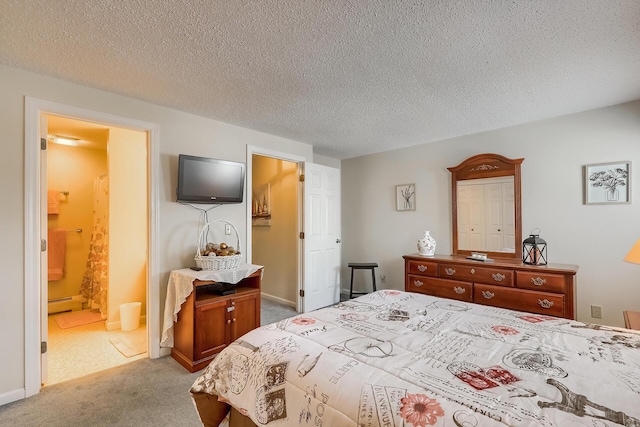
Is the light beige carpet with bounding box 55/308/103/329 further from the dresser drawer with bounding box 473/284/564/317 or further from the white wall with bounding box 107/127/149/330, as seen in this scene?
the dresser drawer with bounding box 473/284/564/317

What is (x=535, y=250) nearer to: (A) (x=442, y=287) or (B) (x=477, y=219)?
(B) (x=477, y=219)

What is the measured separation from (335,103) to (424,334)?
212 centimetres

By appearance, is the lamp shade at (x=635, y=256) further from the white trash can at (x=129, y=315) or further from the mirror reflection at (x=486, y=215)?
the white trash can at (x=129, y=315)

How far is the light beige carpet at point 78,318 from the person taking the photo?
3658 mm

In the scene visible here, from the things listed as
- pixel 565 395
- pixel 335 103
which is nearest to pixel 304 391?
pixel 565 395

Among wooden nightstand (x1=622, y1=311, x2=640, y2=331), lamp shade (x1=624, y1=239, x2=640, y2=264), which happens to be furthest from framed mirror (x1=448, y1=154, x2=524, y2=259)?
lamp shade (x1=624, y1=239, x2=640, y2=264)

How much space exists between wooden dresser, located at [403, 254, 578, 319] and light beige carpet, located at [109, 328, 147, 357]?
9.91ft

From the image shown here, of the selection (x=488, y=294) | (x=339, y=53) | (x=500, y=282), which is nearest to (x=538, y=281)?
(x=500, y=282)

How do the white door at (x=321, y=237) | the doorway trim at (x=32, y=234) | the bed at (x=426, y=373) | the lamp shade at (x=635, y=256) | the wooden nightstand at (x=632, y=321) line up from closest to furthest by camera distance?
the bed at (x=426, y=373) < the lamp shade at (x=635, y=256) < the wooden nightstand at (x=632, y=321) < the doorway trim at (x=32, y=234) < the white door at (x=321, y=237)

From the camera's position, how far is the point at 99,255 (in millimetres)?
3988

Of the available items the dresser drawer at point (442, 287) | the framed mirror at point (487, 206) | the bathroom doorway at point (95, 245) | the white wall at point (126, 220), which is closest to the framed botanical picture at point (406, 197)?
the framed mirror at point (487, 206)

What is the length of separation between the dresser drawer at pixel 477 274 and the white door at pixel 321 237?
1.64m

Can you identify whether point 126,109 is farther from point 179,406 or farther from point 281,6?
point 179,406

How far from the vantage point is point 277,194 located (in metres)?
4.73
